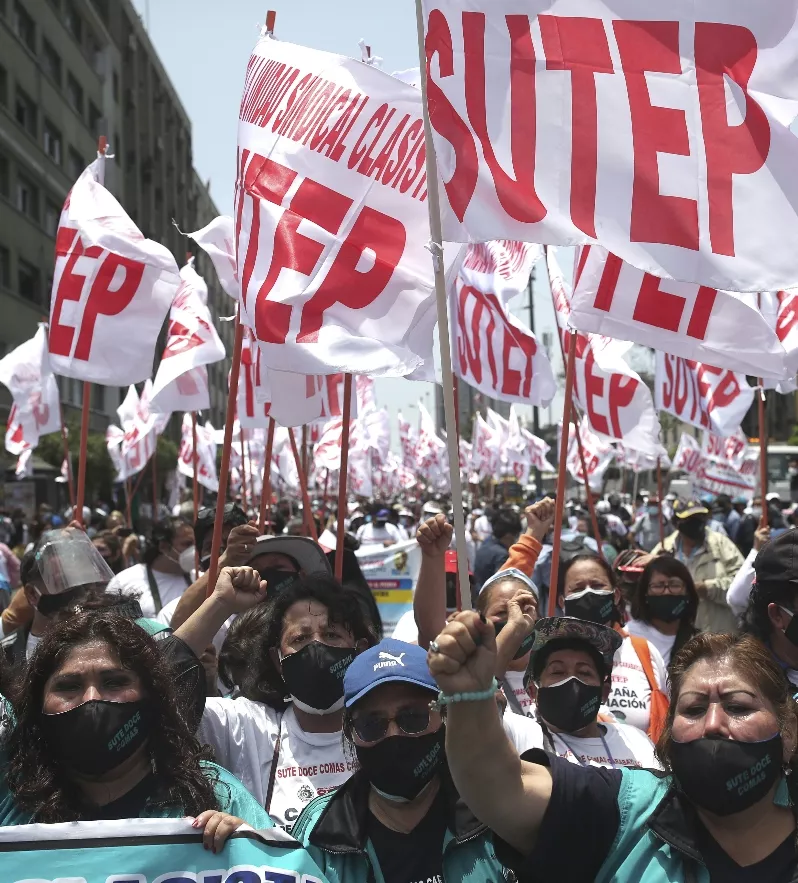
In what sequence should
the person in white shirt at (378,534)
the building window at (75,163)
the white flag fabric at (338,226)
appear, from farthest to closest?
the building window at (75,163), the person in white shirt at (378,534), the white flag fabric at (338,226)

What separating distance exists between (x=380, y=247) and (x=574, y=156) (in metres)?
1.29

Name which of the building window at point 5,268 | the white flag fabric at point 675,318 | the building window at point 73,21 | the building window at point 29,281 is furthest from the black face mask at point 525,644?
the building window at point 73,21

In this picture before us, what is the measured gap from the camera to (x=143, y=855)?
7.36ft

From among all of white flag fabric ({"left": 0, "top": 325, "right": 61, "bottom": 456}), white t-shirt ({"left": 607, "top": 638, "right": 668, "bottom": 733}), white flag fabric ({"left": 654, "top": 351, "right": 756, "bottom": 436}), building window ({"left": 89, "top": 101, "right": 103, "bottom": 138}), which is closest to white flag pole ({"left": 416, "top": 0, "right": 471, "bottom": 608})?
white t-shirt ({"left": 607, "top": 638, "right": 668, "bottom": 733})

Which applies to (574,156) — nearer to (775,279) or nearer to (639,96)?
(639,96)

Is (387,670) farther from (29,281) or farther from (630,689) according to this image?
(29,281)

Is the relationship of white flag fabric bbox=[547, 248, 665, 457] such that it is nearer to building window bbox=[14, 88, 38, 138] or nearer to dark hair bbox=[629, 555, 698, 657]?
dark hair bbox=[629, 555, 698, 657]

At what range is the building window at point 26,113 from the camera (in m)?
36.1

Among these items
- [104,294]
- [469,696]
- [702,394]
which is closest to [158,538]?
[104,294]

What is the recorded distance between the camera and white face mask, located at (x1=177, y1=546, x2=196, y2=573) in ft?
21.3

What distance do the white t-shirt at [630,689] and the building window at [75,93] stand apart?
41.5m

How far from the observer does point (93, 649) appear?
9.19 ft

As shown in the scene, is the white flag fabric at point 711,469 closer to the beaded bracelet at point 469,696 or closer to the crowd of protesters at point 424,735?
the crowd of protesters at point 424,735

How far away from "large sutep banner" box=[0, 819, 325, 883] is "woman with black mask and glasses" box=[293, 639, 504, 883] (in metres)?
0.40
